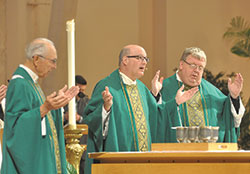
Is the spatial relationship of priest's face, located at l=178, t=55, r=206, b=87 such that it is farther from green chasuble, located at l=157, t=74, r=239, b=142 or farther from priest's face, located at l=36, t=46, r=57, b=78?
priest's face, located at l=36, t=46, r=57, b=78

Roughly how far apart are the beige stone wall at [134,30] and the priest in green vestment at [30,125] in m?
8.01

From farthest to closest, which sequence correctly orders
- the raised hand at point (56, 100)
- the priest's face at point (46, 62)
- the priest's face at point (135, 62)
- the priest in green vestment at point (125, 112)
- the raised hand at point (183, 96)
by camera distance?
the priest's face at point (135, 62) → the raised hand at point (183, 96) → the priest in green vestment at point (125, 112) → the priest's face at point (46, 62) → the raised hand at point (56, 100)

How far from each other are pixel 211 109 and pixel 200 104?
0.46 ft

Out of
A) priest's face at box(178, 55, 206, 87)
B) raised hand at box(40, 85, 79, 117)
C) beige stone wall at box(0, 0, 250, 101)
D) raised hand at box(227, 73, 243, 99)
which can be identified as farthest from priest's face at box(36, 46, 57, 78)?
beige stone wall at box(0, 0, 250, 101)

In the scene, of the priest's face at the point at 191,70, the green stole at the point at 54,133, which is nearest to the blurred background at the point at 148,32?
the priest's face at the point at 191,70

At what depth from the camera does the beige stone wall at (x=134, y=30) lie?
13.8m

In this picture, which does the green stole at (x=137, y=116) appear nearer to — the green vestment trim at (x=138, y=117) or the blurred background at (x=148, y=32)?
the green vestment trim at (x=138, y=117)

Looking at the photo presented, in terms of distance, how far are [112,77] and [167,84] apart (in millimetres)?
826

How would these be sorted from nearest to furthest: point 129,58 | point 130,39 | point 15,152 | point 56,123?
point 15,152, point 56,123, point 129,58, point 130,39

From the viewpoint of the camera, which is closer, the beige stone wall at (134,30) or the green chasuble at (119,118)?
the green chasuble at (119,118)

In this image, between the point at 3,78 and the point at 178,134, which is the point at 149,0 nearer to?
the point at 3,78

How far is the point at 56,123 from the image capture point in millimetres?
5879

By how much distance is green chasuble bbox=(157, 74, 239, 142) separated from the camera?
7.29 metres

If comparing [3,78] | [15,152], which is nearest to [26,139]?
[15,152]
